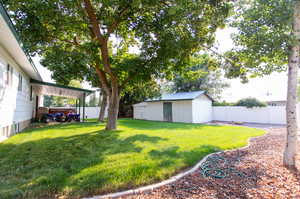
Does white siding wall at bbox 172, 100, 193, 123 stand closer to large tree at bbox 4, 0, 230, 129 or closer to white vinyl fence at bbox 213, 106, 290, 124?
white vinyl fence at bbox 213, 106, 290, 124

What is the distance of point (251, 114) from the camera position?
635 inches

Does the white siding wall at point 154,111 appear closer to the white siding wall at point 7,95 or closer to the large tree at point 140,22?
the large tree at point 140,22

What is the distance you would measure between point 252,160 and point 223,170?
1.29 meters

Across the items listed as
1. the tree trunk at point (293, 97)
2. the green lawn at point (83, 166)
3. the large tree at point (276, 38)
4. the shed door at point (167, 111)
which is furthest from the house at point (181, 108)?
the tree trunk at point (293, 97)

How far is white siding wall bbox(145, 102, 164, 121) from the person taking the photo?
1812cm

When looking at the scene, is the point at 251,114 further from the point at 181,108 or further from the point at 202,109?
the point at 181,108

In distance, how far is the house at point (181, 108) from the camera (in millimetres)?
15570

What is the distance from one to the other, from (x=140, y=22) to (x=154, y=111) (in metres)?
13.1

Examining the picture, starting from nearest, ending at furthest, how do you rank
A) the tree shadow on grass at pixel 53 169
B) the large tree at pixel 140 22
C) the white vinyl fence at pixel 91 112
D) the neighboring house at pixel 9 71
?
the tree shadow on grass at pixel 53 169
the neighboring house at pixel 9 71
the large tree at pixel 140 22
the white vinyl fence at pixel 91 112

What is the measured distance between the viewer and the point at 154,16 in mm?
6184

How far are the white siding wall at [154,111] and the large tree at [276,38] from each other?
13783 millimetres

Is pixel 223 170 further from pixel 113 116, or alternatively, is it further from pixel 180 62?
pixel 113 116

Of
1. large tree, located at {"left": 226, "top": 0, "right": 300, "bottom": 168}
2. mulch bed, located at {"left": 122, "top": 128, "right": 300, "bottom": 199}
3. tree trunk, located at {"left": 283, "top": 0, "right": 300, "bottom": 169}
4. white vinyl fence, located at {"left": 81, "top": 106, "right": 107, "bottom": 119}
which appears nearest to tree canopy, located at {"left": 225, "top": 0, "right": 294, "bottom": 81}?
large tree, located at {"left": 226, "top": 0, "right": 300, "bottom": 168}

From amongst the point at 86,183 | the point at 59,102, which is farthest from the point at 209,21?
the point at 59,102
